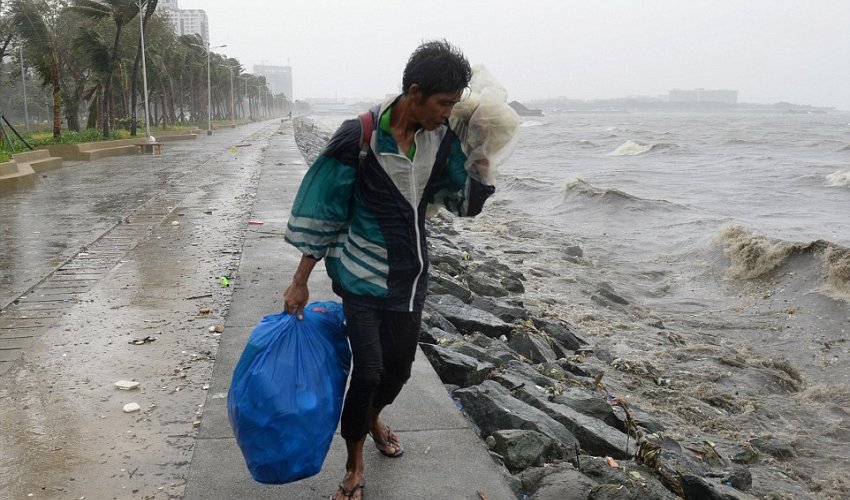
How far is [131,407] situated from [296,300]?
5.28 ft

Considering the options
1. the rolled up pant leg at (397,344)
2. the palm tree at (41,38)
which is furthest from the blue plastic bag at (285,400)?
the palm tree at (41,38)

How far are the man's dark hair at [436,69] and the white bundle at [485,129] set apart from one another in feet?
0.56

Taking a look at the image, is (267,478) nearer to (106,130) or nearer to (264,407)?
(264,407)

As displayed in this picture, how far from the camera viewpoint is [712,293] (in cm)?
992

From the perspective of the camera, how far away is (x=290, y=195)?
36.9 ft

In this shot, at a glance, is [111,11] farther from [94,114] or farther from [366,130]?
[366,130]

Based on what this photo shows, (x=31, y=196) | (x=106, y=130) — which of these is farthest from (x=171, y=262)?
(x=106, y=130)

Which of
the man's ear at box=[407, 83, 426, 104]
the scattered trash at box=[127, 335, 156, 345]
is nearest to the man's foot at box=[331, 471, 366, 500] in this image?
the man's ear at box=[407, 83, 426, 104]

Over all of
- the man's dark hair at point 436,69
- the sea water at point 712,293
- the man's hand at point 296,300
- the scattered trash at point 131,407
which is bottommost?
the sea water at point 712,293

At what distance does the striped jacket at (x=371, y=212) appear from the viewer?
2494 mm

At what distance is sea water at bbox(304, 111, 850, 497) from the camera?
552 centimetres

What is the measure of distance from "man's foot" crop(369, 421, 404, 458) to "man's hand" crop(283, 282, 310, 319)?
707 mm

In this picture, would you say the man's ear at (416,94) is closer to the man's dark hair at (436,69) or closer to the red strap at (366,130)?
the man's dark hair at (436,69)

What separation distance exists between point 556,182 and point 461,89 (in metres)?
22.3
